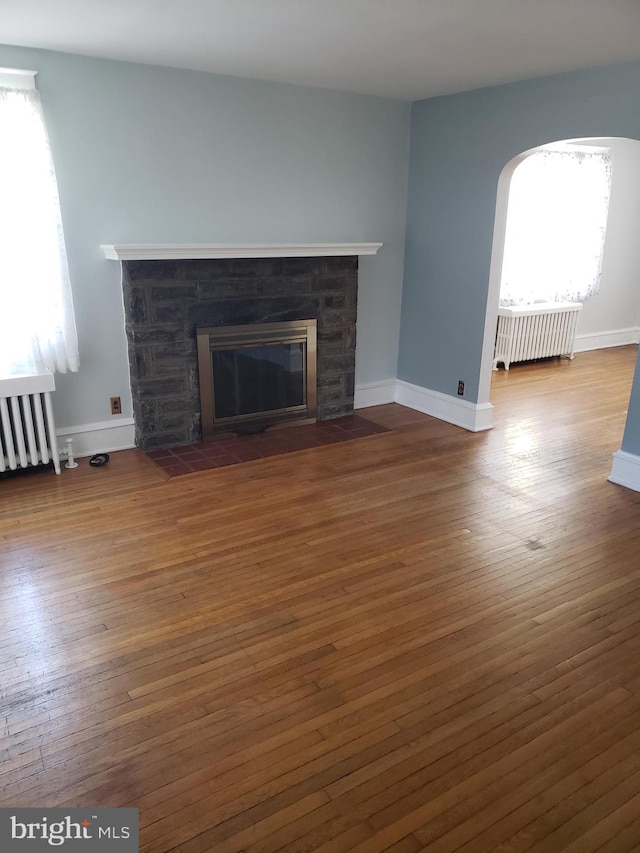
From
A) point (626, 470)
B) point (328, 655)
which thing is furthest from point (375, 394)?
point (328, 655)

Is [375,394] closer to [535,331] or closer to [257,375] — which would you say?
[257,375]

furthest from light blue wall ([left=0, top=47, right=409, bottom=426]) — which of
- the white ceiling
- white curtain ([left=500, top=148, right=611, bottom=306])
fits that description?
white curtain ([left=500, top=148, right=611, bottom=306])

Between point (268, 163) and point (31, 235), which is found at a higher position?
point (268, 163)

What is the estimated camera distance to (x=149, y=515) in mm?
3383

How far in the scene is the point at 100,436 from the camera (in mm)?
4168

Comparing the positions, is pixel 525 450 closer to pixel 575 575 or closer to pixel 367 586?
pixel 575 575

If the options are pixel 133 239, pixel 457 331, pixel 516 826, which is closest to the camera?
pixel 516 826

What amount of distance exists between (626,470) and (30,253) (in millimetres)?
3669

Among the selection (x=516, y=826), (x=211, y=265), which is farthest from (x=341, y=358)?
(x=516, y=826)

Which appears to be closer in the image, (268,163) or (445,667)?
(445,667)

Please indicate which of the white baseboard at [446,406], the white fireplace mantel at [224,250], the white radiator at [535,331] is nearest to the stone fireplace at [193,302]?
the white fireplace mantel at [224,250]

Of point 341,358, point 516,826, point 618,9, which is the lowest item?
point 516,826

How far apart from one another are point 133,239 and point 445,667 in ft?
10.1

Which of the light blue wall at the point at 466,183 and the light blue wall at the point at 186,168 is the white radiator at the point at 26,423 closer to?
the light blue wall at the point at 186,168
